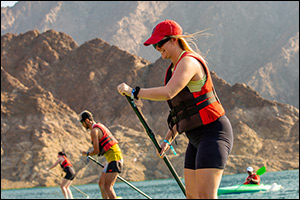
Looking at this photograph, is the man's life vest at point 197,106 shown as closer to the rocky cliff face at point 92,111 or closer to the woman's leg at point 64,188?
the woman's leg at point 64,188

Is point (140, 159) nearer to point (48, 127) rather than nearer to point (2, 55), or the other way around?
point (48, 127)

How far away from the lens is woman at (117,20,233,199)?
15.0ft

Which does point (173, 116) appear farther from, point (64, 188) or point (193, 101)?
point (64, 188)

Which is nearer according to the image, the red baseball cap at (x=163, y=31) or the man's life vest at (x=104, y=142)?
the red baseball cap at (x=163, y=31)

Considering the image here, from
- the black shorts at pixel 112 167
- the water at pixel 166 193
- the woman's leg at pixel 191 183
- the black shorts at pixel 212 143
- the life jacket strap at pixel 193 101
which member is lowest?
the water at pixel 166 193

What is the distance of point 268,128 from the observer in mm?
106500

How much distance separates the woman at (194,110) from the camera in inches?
180

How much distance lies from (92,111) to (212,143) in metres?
113

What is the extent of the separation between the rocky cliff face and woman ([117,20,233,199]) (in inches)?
3063

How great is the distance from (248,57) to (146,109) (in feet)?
295

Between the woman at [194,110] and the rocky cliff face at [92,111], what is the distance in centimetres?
7779

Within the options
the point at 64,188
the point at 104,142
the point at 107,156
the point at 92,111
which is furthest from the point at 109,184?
the point at 92,111

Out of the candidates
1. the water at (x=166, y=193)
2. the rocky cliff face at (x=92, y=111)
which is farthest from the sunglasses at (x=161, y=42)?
the rocky cliff face at (x=92, y=111)

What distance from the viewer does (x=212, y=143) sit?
4676 millimetres
